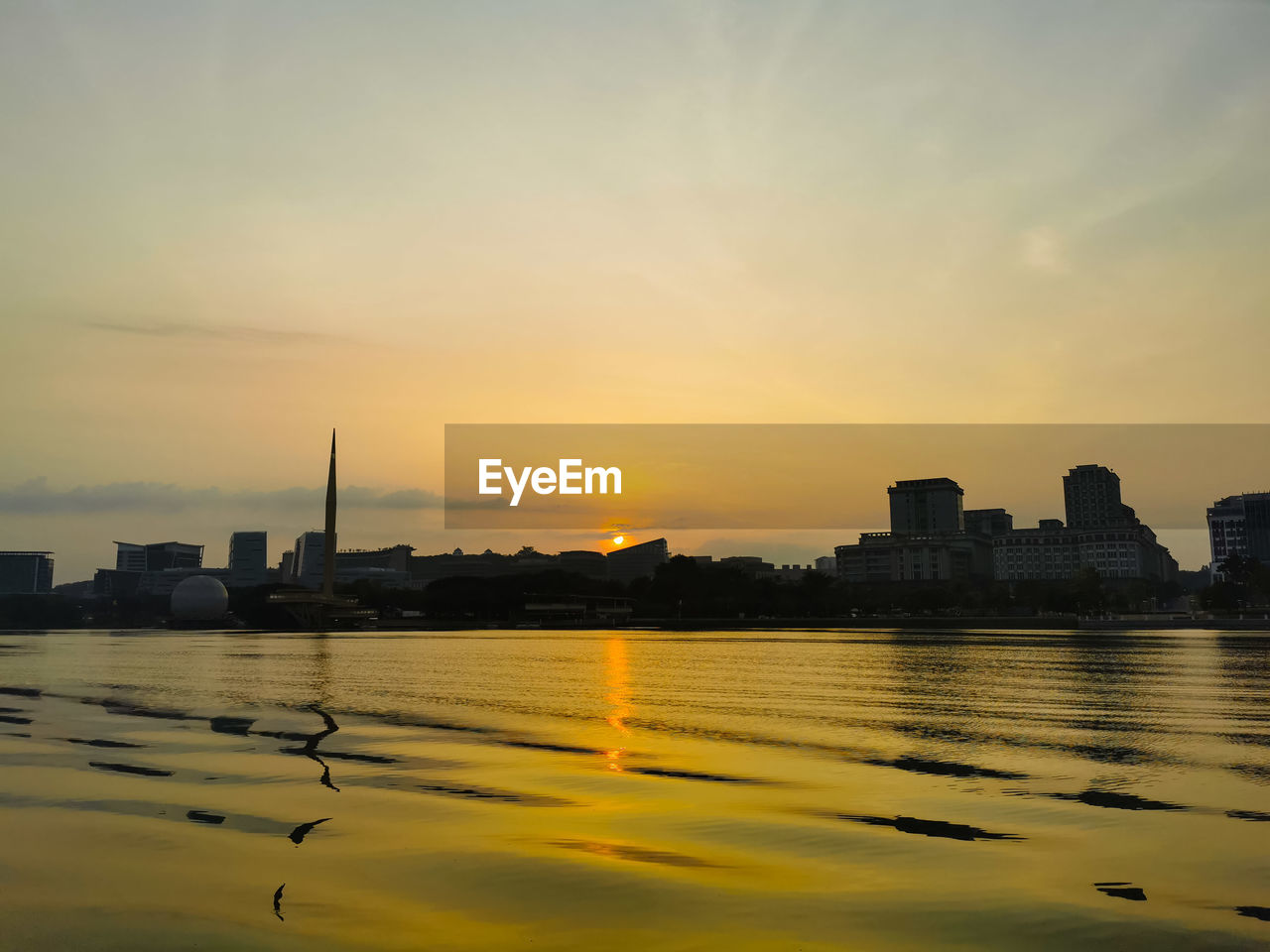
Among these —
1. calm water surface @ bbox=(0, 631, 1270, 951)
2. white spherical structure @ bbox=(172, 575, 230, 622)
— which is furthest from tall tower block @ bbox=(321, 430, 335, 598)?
calm water surface @ bbox=(0, 631, 1270, 951)

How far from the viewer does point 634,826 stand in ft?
54.1

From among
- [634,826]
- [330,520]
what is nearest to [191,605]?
[330,520]

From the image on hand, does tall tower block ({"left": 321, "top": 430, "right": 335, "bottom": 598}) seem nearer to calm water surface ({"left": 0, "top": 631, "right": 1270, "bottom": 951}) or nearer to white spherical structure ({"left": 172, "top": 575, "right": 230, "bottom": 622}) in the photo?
white spherical structure ({"left": 172, "top": 575, "right": 230, "bottom": 622})

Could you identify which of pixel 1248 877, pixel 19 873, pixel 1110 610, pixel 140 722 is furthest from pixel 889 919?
pixel 1110 610

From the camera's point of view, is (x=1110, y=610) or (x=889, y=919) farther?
(x=1110, y=610)

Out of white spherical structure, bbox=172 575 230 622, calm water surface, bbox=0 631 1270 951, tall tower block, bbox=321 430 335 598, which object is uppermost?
tall tower block, bbox=321 430 335 598

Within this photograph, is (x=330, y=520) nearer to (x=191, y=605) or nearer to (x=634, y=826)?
(x=191, y=605)

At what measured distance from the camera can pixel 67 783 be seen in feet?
65.9

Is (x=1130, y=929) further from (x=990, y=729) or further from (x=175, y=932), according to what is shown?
(x=990, y=729)

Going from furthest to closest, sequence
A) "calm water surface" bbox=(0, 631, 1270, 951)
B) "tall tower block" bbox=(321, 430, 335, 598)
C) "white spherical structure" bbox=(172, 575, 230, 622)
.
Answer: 1. "white spherical structure" bbox=(172, 575, 230, 622)
2. "tall tower block" bbox=(321, 430, 335, 598)
3. "calm water surface" bbox=(0, 631, 1270, 951)

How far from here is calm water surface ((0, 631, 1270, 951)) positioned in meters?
11.5

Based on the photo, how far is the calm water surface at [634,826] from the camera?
11.5 meters

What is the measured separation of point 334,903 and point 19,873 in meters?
4.96

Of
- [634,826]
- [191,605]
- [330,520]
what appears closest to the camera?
[634,826]
